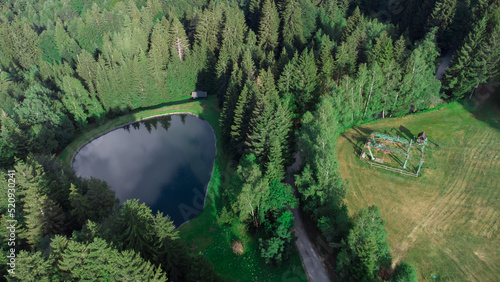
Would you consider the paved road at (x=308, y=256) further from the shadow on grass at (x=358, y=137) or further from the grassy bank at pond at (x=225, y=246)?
the shadow on grass at (x=358, y=137)

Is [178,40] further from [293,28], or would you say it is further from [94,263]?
[94,263]

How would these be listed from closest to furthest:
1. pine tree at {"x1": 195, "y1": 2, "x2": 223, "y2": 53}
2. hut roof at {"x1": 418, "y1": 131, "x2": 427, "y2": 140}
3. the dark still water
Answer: hut roof at {"x1": 418, "y1": 131, "x2": 427, "y2": 140}
the dark still water
pine tree at {"x1": 195, "y1": 2, "x2": 223, "y2": 53}

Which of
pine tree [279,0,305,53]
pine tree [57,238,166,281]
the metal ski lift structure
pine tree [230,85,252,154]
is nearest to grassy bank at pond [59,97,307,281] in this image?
pine tree [230,85,252,154]

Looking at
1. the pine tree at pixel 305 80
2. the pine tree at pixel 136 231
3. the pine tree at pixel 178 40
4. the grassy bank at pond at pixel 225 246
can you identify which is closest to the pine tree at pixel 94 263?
the pine tree at pixel 136 231

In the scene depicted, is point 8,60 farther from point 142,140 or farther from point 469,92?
point 469,92

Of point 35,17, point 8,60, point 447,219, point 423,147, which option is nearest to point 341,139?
point 423,147

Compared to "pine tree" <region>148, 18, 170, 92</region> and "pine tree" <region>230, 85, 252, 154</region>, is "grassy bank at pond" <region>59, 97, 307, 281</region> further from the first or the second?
"pine tree" <region>148, 18, 170, 92</region>

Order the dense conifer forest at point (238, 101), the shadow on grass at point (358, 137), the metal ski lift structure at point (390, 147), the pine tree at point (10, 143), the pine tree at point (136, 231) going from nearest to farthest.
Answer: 1. the pine tree at point (136, 231)
2. the dense conifer forest at point (238, 101)
3. the metal ski lift structure at point (390, 147)
4. the shadow on grass at point (358, 137)
5. the pine tree at point (10, 143)

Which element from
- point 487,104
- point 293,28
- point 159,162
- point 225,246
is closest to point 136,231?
point 225,246
